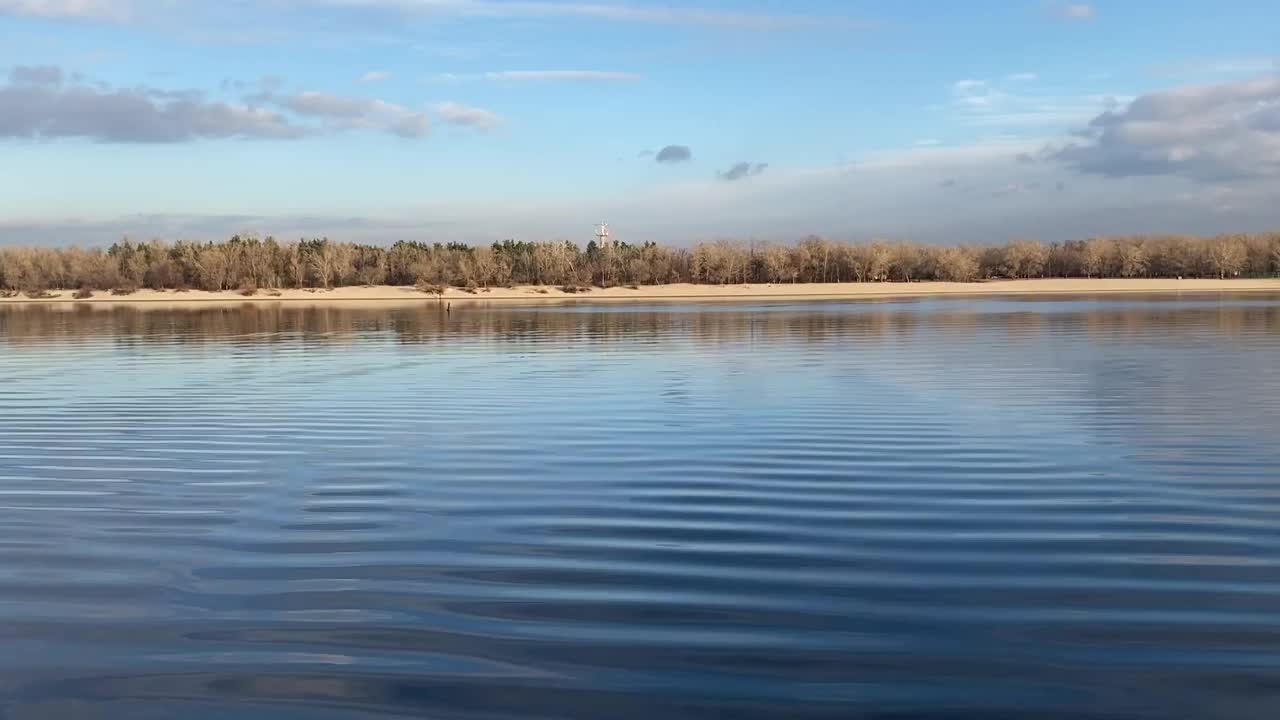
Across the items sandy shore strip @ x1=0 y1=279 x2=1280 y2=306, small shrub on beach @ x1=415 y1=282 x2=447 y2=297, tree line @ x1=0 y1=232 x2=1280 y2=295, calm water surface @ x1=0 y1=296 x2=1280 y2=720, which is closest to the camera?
calm water surface @ x1=0 y1=296 x2=1280 y2=720

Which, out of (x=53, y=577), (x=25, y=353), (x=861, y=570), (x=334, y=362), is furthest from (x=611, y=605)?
(x=25, y=353)

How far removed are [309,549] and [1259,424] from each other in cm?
1131

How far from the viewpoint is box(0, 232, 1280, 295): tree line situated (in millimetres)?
133625

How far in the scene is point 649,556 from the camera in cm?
720

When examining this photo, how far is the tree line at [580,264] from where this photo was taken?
134 metres

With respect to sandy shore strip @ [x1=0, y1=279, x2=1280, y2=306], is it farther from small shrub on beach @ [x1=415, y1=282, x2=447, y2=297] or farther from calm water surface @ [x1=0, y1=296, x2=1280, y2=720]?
calm water surface @ [x1=0, y1=296, x2=1280, y2=720]

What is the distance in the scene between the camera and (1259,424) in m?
13.0

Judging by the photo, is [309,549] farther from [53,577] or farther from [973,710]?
[973,710]

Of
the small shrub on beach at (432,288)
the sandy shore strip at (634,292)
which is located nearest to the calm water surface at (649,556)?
the sandy shore strip at (634,292)

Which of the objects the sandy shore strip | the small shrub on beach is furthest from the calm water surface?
the small shrub on beach

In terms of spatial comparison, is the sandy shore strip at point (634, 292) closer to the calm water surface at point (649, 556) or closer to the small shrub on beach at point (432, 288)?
the small shrub on beach at point (432, 288)

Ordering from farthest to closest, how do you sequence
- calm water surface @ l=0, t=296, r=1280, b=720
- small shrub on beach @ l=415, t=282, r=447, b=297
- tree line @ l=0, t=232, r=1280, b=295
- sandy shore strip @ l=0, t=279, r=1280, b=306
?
tree line @ l=0, t=232, r=1280, b=295 → small shrub on beach @ l=415, t=282, r=447, b=297 → sandy shore strip @ l=0, t=279, r=1280, b=306 → calm water surface @ l=0, t=296, r=1280, b=720

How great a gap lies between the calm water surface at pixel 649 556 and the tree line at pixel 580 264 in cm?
11586

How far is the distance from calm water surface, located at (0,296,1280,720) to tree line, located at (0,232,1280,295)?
116 metres
